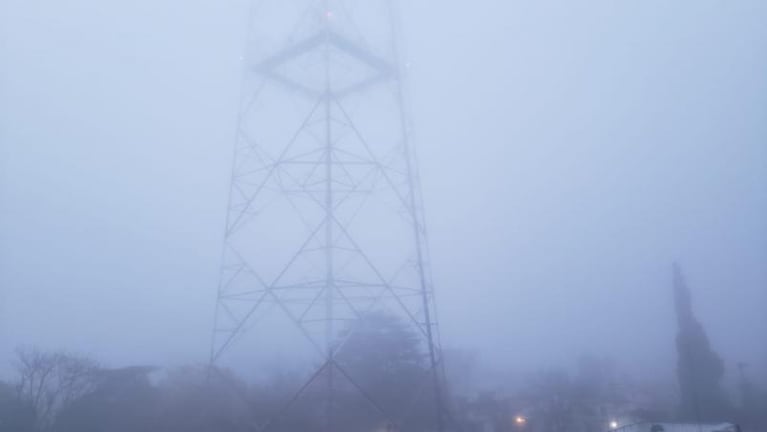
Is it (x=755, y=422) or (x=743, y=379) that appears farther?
(x=743, y=379)

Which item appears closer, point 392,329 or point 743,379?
point 392,329

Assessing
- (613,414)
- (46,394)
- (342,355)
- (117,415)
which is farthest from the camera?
(613,414)

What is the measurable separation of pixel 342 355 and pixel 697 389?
63.9 feet

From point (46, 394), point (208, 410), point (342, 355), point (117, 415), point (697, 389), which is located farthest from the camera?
point (697, 389)

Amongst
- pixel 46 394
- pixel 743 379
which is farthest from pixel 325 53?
pixel 743 379

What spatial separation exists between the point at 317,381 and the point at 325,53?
24.4ft

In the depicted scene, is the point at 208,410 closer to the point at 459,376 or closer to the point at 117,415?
the point at 117,415

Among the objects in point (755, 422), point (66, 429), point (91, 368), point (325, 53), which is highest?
point (325, 53)

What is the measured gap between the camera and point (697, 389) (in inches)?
1013

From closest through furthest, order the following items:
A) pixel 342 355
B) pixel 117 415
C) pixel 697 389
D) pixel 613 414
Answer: pixel 117 415 → pixel 342 355 → pixel 613 414 → pixel 697 389

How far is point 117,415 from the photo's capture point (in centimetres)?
1128

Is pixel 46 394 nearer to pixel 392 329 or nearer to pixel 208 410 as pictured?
pixel 208 410

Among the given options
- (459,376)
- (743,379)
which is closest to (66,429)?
(459,376)

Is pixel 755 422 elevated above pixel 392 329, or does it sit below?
below
